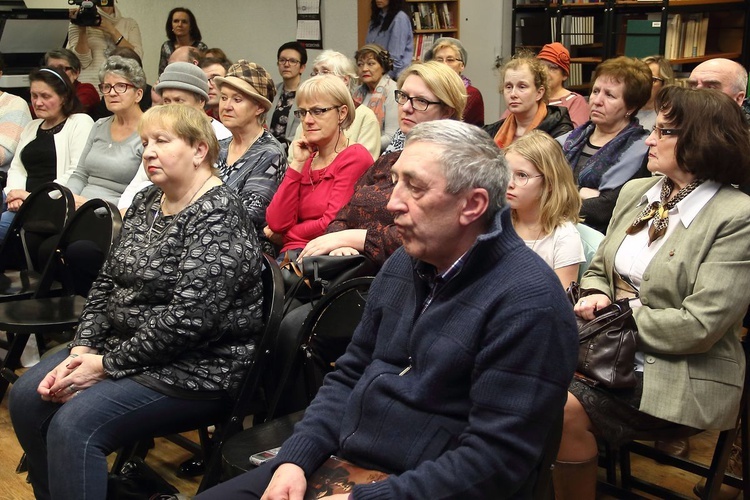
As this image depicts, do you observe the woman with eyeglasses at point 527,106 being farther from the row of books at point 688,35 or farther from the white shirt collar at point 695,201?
the row of books at point 688,35

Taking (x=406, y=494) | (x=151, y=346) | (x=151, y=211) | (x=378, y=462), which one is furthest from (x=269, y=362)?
(x=406, y=494)

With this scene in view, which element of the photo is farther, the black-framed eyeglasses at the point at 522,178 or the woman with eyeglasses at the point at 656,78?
the woman with eyeglasses at the point at 656,78

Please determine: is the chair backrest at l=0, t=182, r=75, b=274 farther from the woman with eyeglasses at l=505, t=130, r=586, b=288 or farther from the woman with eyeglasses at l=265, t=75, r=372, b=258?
the woman with eyeglasses at l=505, t=130, r=586, b=288

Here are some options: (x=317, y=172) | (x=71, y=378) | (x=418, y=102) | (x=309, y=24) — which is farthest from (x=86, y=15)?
(x=71, y=378)

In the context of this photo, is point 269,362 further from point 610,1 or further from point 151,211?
point 610,1

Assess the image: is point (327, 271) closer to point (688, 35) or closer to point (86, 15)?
point (86, 15)

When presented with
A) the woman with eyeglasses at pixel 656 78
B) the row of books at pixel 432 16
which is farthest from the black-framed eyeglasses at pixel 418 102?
the row of books at pixel 432 16

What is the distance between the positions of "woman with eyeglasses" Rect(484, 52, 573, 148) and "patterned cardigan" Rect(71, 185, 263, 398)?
2031 millimetres

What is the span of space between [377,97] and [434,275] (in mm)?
Result: 3989

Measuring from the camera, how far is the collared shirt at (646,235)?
2229 millimetres

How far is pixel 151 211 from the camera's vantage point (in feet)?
8.41

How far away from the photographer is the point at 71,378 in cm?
234

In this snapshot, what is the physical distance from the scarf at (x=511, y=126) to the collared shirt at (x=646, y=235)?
5.57 ft

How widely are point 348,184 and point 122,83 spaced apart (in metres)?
1.78
